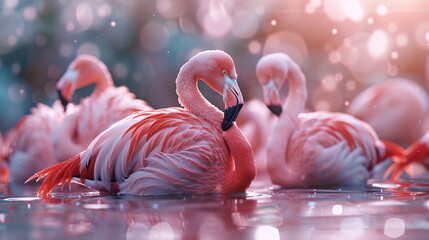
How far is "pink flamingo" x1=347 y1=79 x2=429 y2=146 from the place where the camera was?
7.73 metres

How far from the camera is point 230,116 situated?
12.1ft

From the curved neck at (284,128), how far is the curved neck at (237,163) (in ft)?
2.93

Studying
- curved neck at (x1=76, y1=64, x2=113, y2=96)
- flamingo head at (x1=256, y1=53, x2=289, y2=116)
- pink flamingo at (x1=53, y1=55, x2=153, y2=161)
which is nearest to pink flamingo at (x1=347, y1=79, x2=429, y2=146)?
flamingo head at (x1=256, y1=53, x2=289, y2=116)

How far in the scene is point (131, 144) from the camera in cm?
376

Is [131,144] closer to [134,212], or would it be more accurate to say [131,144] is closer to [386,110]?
[134,212]

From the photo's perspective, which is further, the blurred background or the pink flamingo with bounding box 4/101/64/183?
the blurred background

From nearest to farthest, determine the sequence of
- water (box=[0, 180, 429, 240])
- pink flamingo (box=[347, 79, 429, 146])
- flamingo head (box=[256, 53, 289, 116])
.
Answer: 1. water (box=[0, 180, 429, 240])
2. flamingo head (box=[256, 53, 289, 116])
3. pink flamingo (box=[347, 79, 429, 146])

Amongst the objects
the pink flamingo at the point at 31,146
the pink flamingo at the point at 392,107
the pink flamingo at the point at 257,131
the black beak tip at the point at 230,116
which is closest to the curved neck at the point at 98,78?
the pink flamingo at the point at 31,146

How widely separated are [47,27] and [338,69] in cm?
535

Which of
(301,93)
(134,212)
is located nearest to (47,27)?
(301,93)

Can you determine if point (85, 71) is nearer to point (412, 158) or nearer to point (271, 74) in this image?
point (271, 74)

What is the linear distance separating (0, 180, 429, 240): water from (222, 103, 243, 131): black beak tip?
1.32 feet

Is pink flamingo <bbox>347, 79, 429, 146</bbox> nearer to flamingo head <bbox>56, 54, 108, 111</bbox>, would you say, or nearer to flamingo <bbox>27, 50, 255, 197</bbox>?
flamingo head <bbox>56, 54, 108, 111</bbox>

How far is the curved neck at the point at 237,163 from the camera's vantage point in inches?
150
